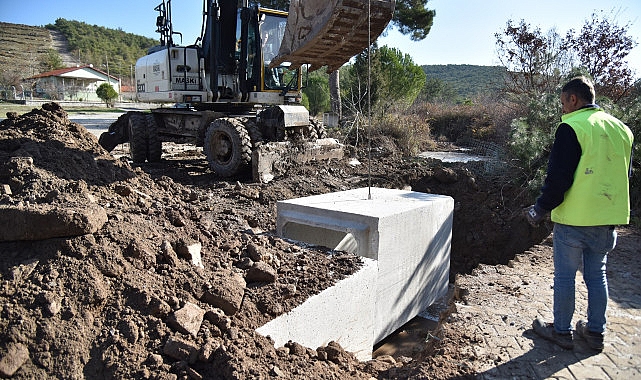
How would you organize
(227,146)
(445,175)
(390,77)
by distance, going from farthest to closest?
→ (390,77) < (445,175) < (227,146)

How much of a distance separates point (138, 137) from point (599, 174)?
962 cm

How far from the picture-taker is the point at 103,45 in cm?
9062

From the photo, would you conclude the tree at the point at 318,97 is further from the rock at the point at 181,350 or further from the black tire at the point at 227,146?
the rock at the point at 181,350

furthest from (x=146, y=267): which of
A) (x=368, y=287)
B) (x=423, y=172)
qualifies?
(x=423, y=172)

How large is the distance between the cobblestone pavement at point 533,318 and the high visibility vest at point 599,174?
955mm

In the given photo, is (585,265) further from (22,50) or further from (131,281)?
(22,50)

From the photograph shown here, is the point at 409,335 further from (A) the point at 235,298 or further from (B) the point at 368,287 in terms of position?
(A) the point at 235,298

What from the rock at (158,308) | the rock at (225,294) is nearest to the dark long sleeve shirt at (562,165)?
the rock at (225,294)

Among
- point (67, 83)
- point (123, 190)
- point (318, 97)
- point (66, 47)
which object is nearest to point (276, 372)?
point (123, 190)

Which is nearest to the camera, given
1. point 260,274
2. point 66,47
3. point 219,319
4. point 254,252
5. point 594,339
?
point 219,319

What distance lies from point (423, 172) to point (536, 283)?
4520 mm

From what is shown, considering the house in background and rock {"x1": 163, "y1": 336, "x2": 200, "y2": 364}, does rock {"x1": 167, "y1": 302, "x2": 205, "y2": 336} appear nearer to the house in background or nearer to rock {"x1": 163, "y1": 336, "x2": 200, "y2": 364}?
rock {"x1": 163, "y1": 336, "x2": 200, "y2": 364}

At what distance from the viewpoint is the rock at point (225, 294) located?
2867 millimetres

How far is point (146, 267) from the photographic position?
296 centimetres
